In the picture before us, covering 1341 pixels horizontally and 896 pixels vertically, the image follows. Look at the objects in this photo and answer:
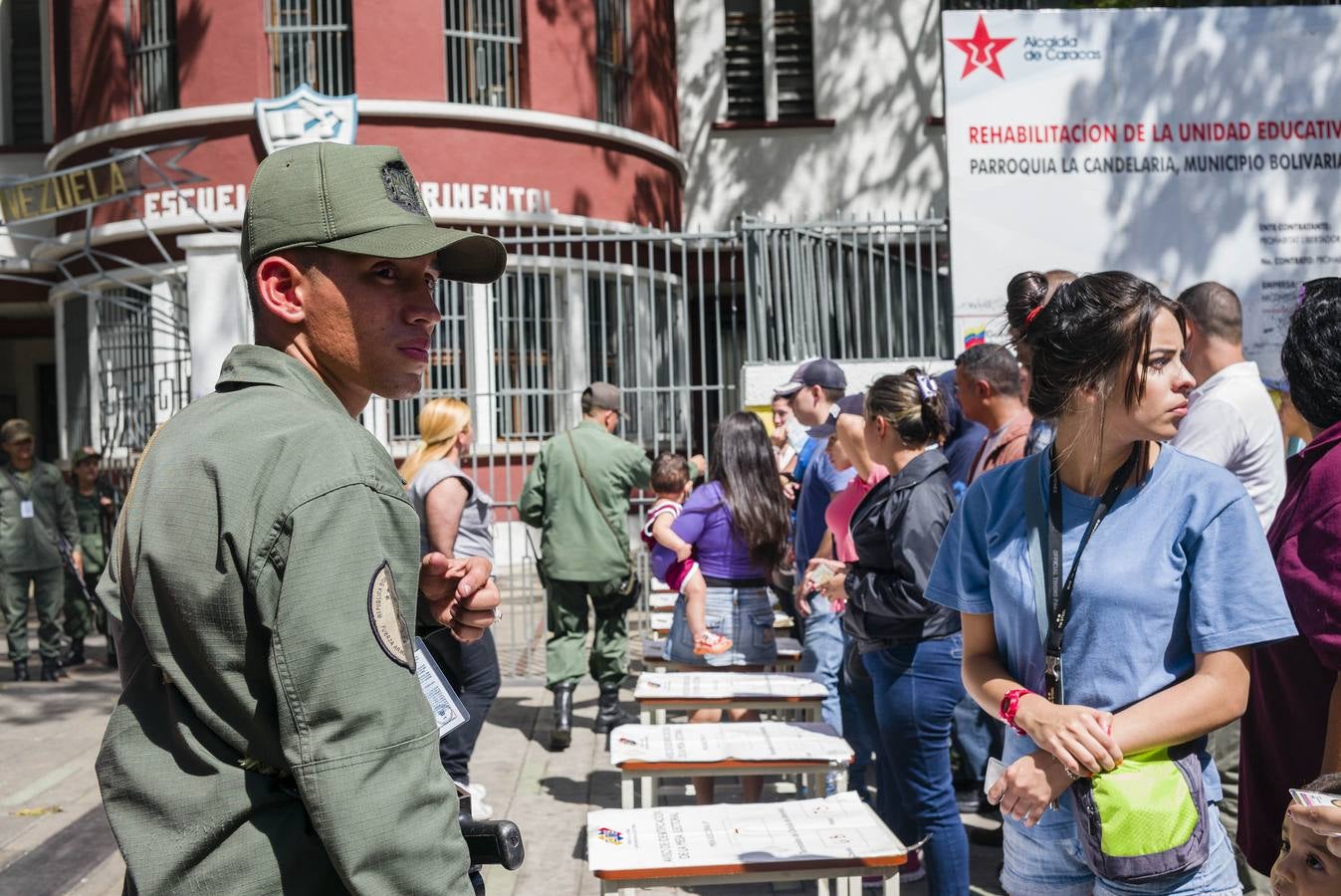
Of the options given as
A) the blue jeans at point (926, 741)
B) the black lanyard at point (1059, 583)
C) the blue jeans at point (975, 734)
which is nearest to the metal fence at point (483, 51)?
Result: the blue jeans at point (975, 734)

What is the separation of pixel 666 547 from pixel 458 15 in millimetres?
9992

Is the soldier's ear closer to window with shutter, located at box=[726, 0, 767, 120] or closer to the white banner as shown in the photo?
the white banner

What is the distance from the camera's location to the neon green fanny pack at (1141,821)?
242 cm

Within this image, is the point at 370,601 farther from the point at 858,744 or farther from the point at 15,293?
the point at 15,293

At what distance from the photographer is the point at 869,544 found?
4.39 meters

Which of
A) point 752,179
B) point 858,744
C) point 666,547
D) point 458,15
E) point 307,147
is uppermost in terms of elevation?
point 458,15

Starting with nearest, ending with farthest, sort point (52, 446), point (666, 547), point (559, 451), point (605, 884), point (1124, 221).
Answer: point (605, 884) < point (666, 547) < point (559, 451) < point (1124, 221) < point (52, 446)

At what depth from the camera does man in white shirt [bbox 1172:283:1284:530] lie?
434cm

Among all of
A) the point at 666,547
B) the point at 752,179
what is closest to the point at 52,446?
the point at 752,179

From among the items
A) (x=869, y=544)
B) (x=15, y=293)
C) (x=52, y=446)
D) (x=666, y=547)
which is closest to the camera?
(x=869, y=544)

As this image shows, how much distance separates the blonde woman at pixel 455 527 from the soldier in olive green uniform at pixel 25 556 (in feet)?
17.1

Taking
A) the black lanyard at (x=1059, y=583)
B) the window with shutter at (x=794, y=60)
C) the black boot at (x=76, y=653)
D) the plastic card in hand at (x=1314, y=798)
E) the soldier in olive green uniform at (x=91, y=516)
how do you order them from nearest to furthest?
the plastic card in hand at (x=1314, y=798) → the black lanyard at (x=1059, y=583) → the black boot at (x=76, y=653) → the soldier in olive green uniform at (x=91, y=516) → the window with shutter at (x=794, y=60)

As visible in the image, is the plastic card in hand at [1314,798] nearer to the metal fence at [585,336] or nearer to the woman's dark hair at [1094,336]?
the woman's dark hair at [1094,336]

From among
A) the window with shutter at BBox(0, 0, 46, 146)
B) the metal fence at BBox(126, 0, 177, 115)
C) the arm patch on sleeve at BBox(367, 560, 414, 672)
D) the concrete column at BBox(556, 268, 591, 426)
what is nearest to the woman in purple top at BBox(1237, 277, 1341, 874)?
the arm patch on sleeve at BBox(367, 560, 414, 672)
